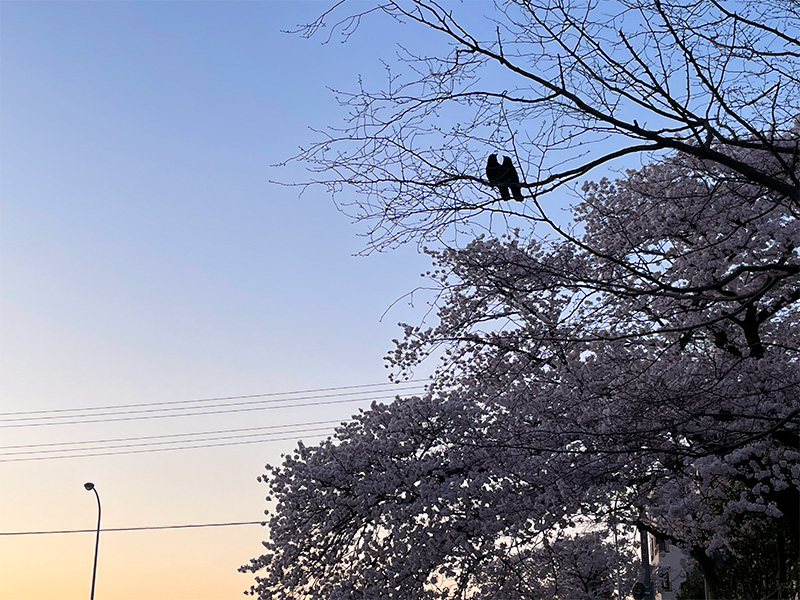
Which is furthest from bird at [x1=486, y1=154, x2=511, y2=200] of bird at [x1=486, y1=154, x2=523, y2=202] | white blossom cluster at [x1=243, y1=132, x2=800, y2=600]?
white blossom cluster at [x1=243, y1=132, x2=800, y2=600]

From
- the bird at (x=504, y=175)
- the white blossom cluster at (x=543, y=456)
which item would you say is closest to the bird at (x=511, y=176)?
the bird at (x=504, y=175)

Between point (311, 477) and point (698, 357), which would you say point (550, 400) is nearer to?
point (698, 357)

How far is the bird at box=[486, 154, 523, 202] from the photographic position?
654 cm

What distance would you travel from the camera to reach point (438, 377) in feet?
57.2

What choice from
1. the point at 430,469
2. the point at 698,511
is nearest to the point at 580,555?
the point at 698,511

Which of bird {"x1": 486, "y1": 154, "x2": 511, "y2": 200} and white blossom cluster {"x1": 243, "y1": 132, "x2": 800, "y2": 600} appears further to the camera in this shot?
white blossom cluster {"x1": 243, "y1": 132, "x2": 800, "y2": 600}

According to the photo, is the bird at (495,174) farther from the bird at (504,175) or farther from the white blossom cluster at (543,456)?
the white blossom cluster at (543,456)

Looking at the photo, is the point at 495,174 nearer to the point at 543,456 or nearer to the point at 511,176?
the point at 511,176

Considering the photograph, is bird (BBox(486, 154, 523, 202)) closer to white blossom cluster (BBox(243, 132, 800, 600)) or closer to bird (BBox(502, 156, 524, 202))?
bird (BBox(502, 156, 524, 202))

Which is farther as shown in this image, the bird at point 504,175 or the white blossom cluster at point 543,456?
the white blossom cluster at point 543,456

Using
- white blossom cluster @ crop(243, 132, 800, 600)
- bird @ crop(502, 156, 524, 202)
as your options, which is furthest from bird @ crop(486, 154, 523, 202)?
Result: white blossom cluster @ crop(243, 132, 800, 600)

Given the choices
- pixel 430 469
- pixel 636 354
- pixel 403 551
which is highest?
pixel 636 354

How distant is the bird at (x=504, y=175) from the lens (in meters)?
6.54

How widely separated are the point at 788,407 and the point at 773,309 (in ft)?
7.34
